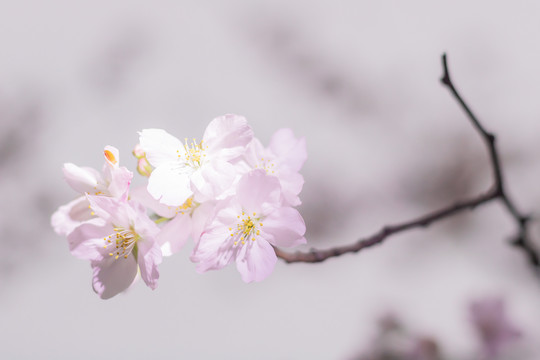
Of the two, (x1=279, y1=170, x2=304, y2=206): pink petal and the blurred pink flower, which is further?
the blurred pink flower

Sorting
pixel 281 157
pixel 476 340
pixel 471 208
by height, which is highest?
pixel 281 157

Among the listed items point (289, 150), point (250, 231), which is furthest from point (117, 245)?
point (289, 150)

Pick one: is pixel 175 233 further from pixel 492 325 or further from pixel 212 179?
pixel 492 325

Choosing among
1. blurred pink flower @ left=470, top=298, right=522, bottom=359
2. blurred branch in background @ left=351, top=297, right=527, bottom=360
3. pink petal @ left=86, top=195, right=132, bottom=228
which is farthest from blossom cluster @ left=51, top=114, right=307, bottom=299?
blurred pink flower @ left=470, top=298, right=522, bottom=359

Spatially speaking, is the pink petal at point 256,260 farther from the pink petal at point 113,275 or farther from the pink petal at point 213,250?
the pink petal at point 113,275

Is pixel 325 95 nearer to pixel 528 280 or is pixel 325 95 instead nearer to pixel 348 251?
pixel 528 280

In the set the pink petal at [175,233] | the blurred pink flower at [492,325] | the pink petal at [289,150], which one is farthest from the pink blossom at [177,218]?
the blurred pink flower at [492,325]

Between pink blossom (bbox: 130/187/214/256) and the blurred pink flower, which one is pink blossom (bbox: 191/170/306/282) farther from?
the blurred pink flower

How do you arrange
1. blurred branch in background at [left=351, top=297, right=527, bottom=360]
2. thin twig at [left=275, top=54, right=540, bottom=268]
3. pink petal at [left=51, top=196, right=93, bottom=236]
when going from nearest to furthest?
thin twig at [left=275, top=54, right=540, bottom=268] < pink petal at [left=51, top=196, right=93, bottom=236] < blurred branch in background at [left=351, top=297, right=527, bottom=360]
